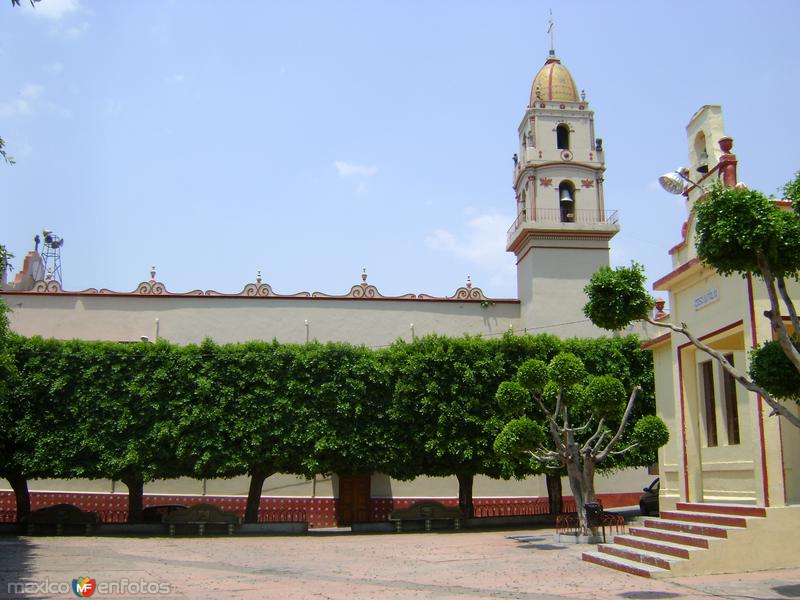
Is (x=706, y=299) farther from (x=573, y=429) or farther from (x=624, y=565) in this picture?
(x=624, y=565)

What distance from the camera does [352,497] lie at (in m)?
29.9

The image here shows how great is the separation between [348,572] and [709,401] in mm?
8547

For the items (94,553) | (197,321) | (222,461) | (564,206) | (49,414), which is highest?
(564,206)

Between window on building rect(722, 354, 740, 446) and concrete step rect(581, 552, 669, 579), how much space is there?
387 cm

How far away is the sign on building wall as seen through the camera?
14342 millimetres

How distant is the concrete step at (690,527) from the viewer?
1231cm

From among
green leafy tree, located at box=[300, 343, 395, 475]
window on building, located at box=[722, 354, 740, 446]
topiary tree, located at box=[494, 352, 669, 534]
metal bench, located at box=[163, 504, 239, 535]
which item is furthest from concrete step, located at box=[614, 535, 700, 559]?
metal bench, located at box=[163, 504, 239, 535]

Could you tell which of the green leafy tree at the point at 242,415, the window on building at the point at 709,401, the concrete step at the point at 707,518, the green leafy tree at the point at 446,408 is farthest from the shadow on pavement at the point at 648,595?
the green leafy tree at the point at 242,415

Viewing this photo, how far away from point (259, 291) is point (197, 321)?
279 cm

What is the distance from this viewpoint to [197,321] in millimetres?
31844

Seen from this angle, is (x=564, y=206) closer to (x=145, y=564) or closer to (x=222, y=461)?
(x=222, y=461)

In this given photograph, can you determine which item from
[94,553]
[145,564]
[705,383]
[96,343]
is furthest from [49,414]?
[705,383]

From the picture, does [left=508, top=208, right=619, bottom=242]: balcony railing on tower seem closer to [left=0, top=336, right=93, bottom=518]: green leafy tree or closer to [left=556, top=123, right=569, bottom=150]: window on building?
[left=556, top=123, right=569, bottom=150]: window on building

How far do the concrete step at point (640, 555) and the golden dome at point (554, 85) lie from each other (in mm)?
23103
